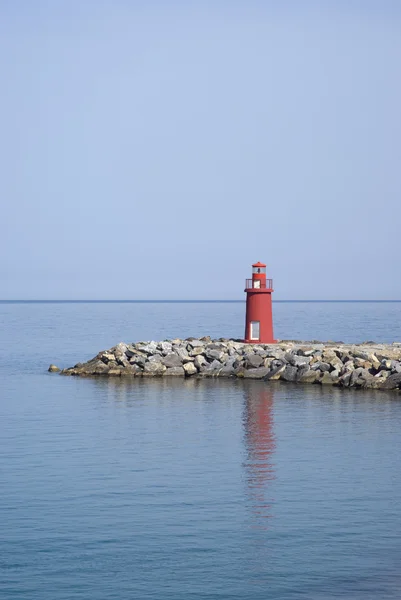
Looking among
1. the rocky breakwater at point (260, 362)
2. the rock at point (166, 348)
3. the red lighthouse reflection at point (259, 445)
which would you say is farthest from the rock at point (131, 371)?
the red lighthouse reflection at point (259, 445)

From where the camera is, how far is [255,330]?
4397cm

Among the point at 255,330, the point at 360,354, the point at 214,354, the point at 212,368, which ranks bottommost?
the point at 212,368

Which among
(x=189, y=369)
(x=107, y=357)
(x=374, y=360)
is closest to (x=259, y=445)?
Result: (x=374, y=360)

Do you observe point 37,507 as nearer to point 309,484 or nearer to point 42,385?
point 309,484

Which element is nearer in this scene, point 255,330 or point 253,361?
point 253,361

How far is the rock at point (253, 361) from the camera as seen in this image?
3941cm

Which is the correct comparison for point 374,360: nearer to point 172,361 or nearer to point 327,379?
point 327,379

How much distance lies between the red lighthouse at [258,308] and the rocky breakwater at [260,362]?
0.79 metres

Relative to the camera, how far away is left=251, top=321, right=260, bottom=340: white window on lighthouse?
43.8m

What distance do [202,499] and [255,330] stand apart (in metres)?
26.1

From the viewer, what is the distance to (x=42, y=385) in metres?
40.0

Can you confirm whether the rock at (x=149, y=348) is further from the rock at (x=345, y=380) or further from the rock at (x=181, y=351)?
the rock at (x=345, y=380)

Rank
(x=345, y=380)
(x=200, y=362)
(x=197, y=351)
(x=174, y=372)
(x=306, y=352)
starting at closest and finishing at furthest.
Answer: (x=345, y=380) → (x=306, y=352) → (x=200, y=362) → (x=174, y=372) → (x=197, y=351)

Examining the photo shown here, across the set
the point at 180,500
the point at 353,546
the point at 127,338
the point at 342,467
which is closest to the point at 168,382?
the point at 342,467
